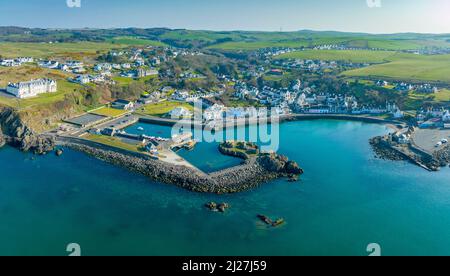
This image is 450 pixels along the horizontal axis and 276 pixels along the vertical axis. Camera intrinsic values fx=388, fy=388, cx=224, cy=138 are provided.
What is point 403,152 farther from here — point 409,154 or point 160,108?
point 160,108

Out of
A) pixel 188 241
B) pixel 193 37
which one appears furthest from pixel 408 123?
pixel 193 37

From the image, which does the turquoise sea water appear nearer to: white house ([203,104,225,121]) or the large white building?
white house ([203,104,225,121])

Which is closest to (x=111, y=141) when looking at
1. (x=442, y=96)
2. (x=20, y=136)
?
(x=20, y=136)

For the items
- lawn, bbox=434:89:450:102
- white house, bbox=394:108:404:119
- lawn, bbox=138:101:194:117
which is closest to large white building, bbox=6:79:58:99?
lawn, bbox=138:101:194:117

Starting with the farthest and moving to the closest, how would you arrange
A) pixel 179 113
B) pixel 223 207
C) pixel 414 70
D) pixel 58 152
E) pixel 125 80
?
pixel 414 70 < pixel 125 80 < pixel 179 113 < pixel 58 152 < pixel 223 207

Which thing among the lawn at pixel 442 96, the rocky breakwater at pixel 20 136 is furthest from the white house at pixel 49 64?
A: the lawn at pixel 442 96

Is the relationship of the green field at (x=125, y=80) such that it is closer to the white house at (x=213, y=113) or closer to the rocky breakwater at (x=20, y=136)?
the white house at (x=213, y=113)
